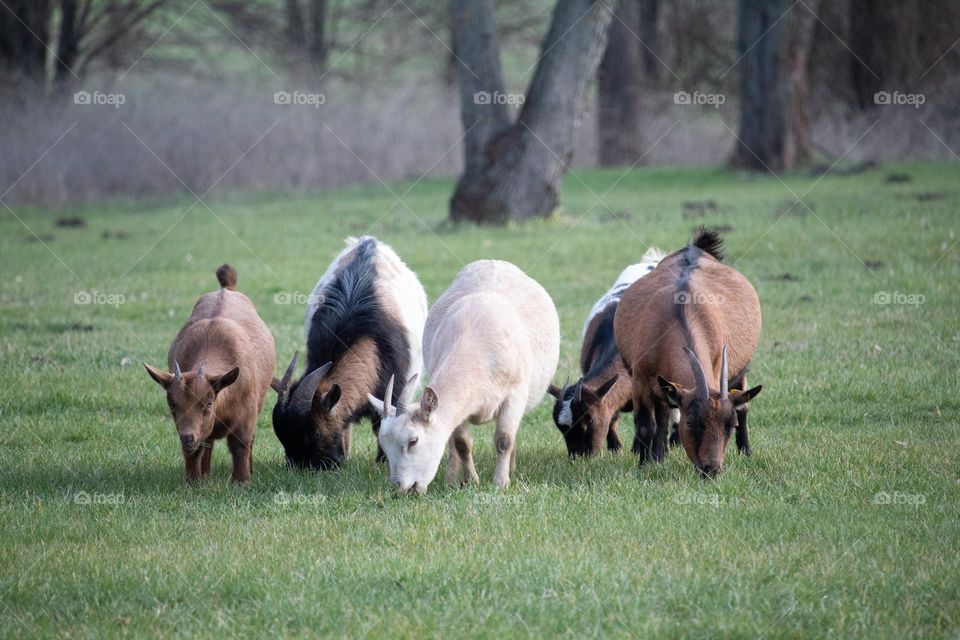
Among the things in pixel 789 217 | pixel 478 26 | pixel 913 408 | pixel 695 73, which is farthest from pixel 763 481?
pixel 695 73

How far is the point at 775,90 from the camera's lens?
25078 mm

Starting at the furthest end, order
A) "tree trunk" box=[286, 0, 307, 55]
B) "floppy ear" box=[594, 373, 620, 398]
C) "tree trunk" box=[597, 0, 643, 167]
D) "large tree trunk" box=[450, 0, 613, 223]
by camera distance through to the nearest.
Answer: "tree trunk" box=[286, 0, 307, 55] < "tree trunk" box=[597, 0, 643, 167] < "large tree trunk" box=[450, 0, 613, 223] < "floppy ear" box=[594, 373, 620, 398]

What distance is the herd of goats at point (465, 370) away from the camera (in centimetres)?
715

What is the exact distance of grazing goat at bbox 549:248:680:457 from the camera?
26.6 ft

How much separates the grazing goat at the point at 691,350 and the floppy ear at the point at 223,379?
2.58 m

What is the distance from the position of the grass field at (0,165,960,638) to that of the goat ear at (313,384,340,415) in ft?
1.45

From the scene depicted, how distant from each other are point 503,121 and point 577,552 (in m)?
13.9

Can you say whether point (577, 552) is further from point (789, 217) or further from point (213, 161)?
point (213, 161)


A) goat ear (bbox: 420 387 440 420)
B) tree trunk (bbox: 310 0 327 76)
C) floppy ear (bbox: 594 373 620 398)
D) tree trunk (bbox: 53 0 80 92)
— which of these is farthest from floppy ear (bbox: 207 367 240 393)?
tree trunk (bbox: 310 0 327 76)

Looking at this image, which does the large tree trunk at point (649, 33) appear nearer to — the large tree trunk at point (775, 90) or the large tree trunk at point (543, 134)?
the large tree trunk at point (775, 90)

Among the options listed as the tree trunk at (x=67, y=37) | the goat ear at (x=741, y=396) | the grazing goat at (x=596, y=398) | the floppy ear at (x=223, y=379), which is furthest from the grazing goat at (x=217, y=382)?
the tree trunk at (x=67, y=37)

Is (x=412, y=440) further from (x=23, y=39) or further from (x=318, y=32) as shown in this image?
(x=318, y=32)

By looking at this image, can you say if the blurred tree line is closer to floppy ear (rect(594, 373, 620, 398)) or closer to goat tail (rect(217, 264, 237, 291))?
goat tail (rect(217, 264, 237, 291))

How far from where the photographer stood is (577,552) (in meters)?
6.14
